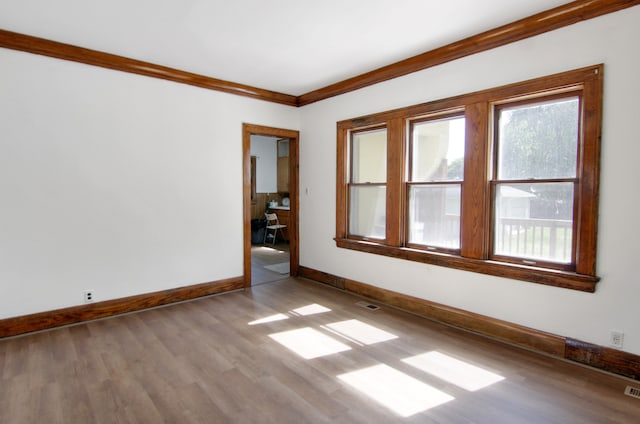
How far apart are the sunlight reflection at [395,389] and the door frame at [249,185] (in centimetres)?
266

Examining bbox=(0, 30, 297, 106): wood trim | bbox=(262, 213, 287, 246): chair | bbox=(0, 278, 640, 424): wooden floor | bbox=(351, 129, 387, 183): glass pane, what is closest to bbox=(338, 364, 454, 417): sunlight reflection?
bbox=(0, 278, 640, 424): wooden floor

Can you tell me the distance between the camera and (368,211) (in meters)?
4.57

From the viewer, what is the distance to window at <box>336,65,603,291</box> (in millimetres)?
2723

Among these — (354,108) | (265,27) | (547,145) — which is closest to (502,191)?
(547,145)

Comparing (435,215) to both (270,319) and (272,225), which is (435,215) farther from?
(272,225)

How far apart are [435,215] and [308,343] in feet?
6.23

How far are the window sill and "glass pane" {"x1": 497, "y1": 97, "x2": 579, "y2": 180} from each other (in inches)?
31.6

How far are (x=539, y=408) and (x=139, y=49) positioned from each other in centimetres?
450

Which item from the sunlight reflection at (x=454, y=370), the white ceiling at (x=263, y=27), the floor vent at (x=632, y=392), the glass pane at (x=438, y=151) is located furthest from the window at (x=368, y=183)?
the floor vent at (x=632, y=392)

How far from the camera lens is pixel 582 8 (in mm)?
2604

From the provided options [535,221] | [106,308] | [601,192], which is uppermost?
[601,192]

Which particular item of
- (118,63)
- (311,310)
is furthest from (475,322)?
(118,63)

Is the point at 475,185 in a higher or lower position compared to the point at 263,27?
lower

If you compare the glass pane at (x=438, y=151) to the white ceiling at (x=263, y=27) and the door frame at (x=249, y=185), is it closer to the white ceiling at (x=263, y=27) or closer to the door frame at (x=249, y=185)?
the white ceiling at (x=263, y=27)
